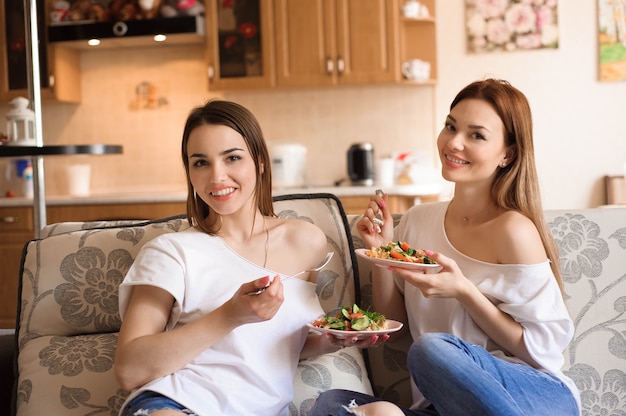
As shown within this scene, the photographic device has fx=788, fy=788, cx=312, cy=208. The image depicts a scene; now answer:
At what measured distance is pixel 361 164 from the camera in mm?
4559

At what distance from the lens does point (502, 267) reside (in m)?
1.75

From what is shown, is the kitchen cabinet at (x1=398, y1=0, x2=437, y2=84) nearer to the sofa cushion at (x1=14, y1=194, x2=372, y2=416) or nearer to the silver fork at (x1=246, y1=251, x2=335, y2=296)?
the sofa cushion at (x1=14, y1=194, x2=372, y2=416)

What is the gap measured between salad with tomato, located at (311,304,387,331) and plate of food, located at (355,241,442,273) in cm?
12

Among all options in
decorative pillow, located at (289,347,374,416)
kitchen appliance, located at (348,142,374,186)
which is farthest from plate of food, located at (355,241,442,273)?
kitchen appliance, located at (348,142,374,186)

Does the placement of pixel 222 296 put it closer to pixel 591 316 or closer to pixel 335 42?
pixel 591 316

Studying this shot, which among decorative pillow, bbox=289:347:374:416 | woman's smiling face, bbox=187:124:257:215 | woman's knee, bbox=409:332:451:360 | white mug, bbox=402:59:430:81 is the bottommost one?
decorative pillow, bbox=289:347:374:416

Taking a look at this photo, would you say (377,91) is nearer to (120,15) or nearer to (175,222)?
(120,15)

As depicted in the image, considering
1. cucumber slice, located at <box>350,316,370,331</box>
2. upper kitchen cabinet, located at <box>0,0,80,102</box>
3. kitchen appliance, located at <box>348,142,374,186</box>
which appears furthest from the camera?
upper kitchen cabinet, located at <box>0,0,80,102</box>

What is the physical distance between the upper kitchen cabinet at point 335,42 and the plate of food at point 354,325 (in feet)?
9.83

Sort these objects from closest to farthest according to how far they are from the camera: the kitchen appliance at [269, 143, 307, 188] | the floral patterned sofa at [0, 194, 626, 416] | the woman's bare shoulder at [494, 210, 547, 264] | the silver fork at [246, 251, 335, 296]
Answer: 1. the silver fork at [246, 251, 335, 296]
2. the woman's bare shoulder at [494, 210, 547, 264]
3. the floral patterned sofa at [0, 194, 626, 416]
4. the kitchen appliance at [269, 143, 307, 188]

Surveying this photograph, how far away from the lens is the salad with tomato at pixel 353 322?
1.65 metres

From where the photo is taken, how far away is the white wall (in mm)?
4566

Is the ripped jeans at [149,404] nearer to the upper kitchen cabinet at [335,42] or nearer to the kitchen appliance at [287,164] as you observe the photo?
the kitchen appliance at [287,164]

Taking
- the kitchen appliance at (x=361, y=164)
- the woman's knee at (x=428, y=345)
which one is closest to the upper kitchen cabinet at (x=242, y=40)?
the kitchen appliance at (x=361, y=164)
